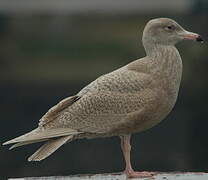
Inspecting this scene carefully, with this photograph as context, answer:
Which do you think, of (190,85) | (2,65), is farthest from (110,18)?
(190,85)

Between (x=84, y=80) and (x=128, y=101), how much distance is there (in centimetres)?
1595

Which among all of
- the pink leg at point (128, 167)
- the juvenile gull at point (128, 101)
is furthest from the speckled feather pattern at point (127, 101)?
the pink leg at point (128, 167)

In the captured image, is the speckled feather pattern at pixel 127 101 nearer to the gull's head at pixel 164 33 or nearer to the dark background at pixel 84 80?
the gull's head at pixel 164 33

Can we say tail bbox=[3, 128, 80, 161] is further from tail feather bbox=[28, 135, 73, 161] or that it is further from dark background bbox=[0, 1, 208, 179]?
dark background bbox=[0, 1, 208, 179]

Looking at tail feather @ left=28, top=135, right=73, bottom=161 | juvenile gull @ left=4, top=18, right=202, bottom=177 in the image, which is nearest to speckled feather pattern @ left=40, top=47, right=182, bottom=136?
juvenile gull @ left=4, top=18, right=202, bottom=177

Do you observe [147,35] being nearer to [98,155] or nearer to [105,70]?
[98,155]

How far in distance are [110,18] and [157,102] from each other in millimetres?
22804

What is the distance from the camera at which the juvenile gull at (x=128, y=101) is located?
28.9 ft

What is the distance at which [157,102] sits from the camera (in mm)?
8797

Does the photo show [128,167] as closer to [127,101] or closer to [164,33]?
[127,101]

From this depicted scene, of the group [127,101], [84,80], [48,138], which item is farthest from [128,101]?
[84,80]

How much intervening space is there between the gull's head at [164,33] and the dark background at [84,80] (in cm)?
875

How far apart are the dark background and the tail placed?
340 inches

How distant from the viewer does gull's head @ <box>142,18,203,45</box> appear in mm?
8961
